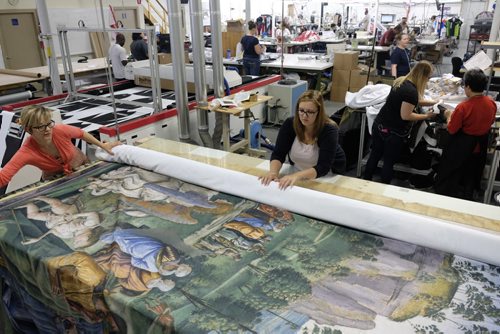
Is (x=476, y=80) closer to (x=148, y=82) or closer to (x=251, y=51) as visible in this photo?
(x=148, y=82)

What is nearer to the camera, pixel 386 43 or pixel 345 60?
pixel 345 60

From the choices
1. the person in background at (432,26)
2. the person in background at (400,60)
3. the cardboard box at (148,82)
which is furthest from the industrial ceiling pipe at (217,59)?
the person in background at (432,26)

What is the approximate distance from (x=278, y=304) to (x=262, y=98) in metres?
3.10

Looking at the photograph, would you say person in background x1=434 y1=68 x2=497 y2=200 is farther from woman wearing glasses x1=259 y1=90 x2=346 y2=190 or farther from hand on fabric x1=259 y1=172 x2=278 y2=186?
hand on fabric x1=259 y1=172 x2=278 y2=186

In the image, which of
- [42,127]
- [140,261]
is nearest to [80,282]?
[140,261]

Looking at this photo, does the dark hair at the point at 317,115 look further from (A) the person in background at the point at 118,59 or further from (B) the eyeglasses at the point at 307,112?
(A) the person in background at the point at 118,59

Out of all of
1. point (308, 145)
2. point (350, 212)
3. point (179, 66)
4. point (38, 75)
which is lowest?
point (350, 212)

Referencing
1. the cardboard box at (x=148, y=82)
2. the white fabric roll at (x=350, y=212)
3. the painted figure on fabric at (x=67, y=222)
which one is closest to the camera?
the white fabric roll at (x=350, y=212)

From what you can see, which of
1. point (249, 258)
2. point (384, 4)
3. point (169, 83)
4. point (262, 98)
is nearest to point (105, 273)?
point (249, 258)

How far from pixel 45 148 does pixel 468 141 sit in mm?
3096

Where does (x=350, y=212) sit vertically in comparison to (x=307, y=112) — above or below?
below

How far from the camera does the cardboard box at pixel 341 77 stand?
6852mm

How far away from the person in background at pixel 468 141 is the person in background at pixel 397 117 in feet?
0.92

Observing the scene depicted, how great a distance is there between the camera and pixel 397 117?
3.30 m
